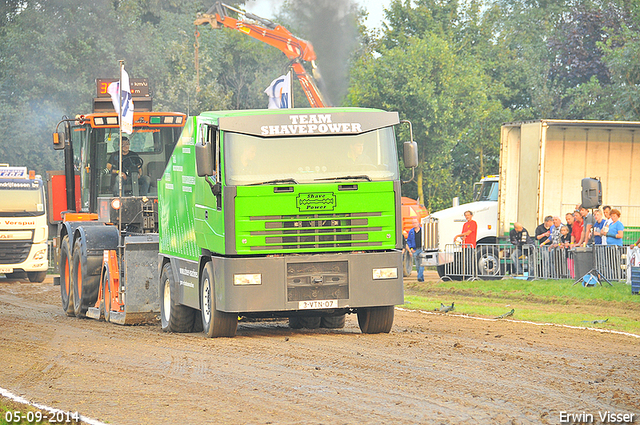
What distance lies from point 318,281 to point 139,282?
445 centimetres

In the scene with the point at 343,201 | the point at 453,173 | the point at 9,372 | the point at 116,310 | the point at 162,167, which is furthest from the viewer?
the point at 453,173

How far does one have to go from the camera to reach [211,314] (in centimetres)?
1377

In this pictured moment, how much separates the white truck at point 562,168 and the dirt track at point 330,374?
9.69m

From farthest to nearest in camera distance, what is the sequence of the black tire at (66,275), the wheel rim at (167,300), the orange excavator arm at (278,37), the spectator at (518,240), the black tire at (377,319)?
the orange excavator arm at (278,37) < the spectator at (518,240) < the black tire at (66,275) < the wheel rim at (167,300) < the black tire at (377,319)

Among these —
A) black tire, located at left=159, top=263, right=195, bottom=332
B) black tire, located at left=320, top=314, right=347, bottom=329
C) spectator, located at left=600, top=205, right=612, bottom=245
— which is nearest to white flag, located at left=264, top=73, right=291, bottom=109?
spectator, located at left=600, top=205, right=612, bottom=245

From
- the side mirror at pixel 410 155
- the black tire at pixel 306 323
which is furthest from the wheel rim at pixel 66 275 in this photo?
the side mirror at pixel 410 155

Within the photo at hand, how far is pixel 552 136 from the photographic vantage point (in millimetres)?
24781

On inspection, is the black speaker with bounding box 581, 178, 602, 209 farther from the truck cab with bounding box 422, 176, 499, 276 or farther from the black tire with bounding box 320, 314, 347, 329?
the black tire with bounding box 320, 314, 347, 329

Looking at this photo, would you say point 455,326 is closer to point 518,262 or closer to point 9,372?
point 9,372

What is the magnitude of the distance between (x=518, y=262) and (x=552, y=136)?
334 cm

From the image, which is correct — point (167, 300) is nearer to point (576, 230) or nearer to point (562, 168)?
point (576, 230)

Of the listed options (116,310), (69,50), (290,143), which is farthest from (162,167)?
(69,50)

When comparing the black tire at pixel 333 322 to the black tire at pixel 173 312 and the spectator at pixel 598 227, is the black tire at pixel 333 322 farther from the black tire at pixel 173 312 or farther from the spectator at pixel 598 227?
the spectator at pixel 598 227

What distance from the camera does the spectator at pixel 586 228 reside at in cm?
2305
